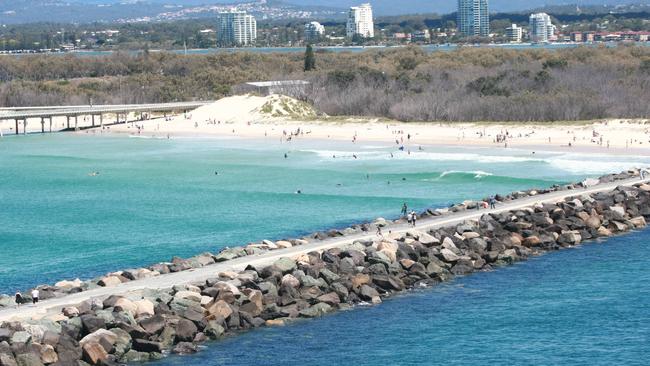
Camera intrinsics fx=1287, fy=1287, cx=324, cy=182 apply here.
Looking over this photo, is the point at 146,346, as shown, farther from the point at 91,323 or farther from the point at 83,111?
the point at 83,111

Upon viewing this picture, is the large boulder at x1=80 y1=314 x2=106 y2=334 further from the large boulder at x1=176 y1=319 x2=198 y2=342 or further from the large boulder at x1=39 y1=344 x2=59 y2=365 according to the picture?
the large boulder at x1=176 y1=319 x2=198 y2=342

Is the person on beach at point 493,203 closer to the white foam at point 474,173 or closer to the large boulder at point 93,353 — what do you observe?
the white foam at point 474,173

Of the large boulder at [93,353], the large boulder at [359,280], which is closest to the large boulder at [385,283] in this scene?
the large boulder at [359,280]

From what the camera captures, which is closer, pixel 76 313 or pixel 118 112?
pixel 76 313

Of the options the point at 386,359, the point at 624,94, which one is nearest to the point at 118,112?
the point at 624,94

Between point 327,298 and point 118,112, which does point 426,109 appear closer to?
point 118,112

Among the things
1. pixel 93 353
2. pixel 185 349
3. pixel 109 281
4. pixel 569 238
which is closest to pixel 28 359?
pixel 93 353
